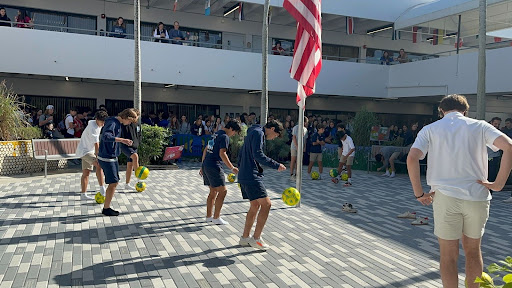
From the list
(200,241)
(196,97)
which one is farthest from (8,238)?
(196,97)

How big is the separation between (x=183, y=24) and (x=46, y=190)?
13559mm

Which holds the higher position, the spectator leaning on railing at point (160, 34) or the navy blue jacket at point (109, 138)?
the spectator leaning on railing at point (160, 34)

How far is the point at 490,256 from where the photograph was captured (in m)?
5.82

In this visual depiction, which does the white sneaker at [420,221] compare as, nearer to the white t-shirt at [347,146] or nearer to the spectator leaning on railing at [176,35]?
the white t-shirt at [347,146]

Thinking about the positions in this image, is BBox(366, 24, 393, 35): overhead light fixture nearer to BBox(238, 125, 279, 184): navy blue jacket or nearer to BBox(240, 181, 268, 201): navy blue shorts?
BBox(238, 125, 279, 184): navy blue jacket

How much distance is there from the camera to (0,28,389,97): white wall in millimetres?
16281

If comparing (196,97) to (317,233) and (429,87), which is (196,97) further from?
(317,233)

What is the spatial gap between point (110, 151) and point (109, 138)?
31cm

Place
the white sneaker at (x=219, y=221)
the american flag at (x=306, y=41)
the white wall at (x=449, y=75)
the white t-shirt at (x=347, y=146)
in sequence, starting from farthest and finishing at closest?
the white wall at (x=449, y=75), the white t-shirt at (x=347, y=146), the american flag at (x=306, y=41), the white sneaker at (x=219, y=221)

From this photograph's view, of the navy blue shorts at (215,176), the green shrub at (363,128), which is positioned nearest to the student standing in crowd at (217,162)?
the navy blue shorts at (215,176)

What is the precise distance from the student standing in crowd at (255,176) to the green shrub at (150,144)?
8.61 meters

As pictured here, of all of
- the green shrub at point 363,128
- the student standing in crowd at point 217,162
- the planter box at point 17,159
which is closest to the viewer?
the student standing in crowd at point 217,162

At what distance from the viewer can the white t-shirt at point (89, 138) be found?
858cm

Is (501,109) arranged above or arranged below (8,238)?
above
